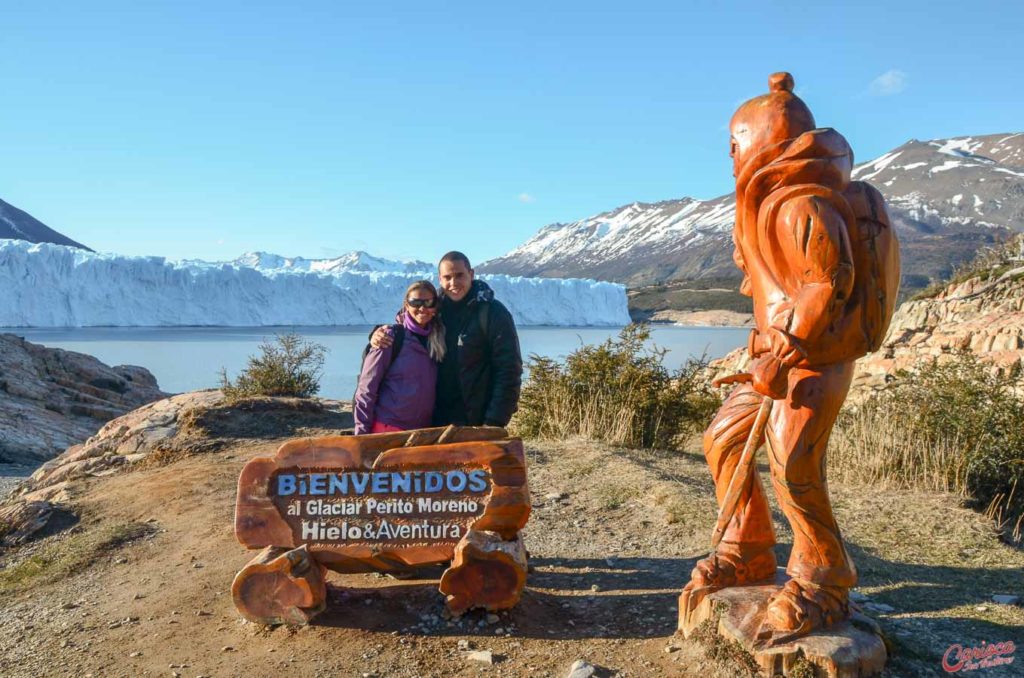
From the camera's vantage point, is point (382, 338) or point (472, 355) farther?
point (472, 355)

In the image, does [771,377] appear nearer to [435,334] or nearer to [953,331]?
[435,334]

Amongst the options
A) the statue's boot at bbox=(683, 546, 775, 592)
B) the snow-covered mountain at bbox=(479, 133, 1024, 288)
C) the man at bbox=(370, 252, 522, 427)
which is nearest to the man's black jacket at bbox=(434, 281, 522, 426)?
the man at bbox=(370, 252, 522, 427)

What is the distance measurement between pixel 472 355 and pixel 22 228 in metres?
82.9

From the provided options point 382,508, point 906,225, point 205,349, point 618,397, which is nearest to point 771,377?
point 382,508

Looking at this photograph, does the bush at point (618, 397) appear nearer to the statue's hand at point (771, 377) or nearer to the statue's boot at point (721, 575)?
the statue's boot at point (721, 575)

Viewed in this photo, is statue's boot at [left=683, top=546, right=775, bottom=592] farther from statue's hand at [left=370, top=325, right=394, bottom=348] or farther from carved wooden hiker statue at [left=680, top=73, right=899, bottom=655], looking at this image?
statue's hand at [left=370, top=325, right=394, bottom=348]

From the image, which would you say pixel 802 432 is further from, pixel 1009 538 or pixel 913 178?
pixel 913 178

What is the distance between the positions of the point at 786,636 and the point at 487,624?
142 cm

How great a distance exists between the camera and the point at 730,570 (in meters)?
3.52

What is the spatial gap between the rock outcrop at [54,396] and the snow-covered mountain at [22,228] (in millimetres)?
61396

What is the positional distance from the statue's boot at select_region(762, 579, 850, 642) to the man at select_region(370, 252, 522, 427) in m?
1.81

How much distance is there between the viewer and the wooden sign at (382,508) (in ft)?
12.6

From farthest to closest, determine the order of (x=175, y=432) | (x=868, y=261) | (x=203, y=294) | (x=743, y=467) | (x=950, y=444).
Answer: (x=203, y=294) < (x=175, y=432) < (x=950, y=444) < (x=743, y=467) < (x=868, y=261)

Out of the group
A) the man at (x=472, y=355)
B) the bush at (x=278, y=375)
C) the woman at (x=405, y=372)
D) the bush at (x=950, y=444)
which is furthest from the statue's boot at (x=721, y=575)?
the bush at (x=278, y=375)
